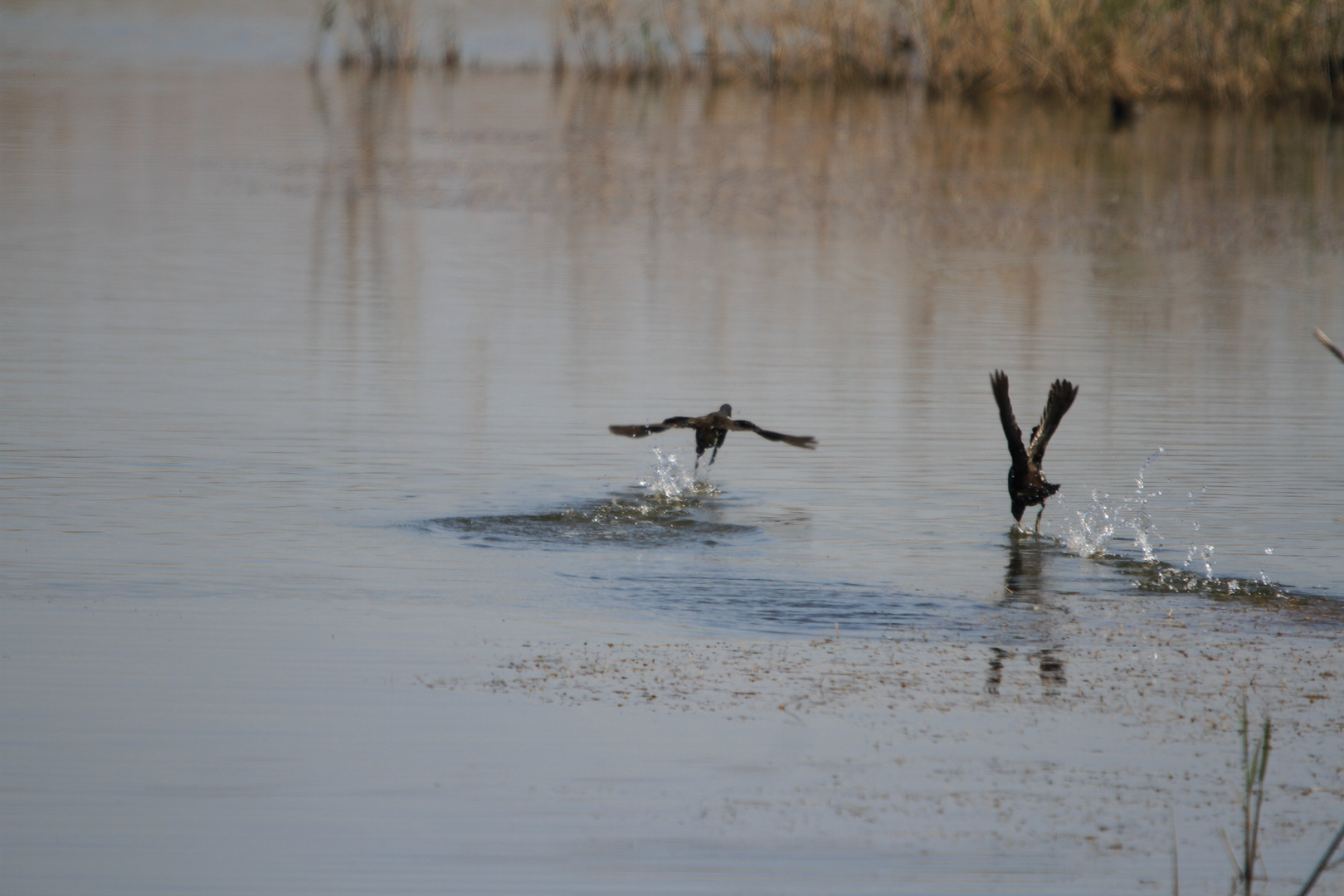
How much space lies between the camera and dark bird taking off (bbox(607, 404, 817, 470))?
23.3 feet

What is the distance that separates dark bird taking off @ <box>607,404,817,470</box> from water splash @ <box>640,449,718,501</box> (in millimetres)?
145

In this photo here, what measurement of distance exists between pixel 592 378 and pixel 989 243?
601cm

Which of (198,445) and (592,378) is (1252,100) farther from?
(198,445)

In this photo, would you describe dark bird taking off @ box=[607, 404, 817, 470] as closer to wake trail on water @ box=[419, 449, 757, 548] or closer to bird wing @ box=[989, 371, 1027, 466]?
wake trail on water @ box=[419, 449, 757, 548]

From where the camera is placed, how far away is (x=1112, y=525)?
7.05 metres

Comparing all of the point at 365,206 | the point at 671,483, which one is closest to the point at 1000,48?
the point at 365,206

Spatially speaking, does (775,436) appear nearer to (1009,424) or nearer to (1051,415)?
(1009,424)

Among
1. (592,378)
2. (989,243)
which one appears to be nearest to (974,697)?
(592,378)

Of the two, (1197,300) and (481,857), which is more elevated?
(1197,300)

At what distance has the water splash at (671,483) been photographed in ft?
24.4

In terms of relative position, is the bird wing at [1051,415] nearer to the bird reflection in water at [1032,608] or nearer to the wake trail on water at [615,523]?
the bird reflection in water at [1032,608]

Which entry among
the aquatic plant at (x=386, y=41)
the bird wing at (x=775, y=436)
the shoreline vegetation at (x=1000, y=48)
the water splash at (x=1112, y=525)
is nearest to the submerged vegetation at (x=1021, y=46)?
the shoreline vegetation at (x=1000, y=48)

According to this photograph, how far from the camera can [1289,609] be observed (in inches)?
232

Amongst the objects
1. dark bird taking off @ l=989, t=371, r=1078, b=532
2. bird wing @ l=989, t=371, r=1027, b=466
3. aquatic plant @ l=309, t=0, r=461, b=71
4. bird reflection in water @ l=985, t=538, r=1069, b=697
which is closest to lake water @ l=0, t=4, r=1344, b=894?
bird reflection in water @ l=985, t=538, r=1069, b=697
